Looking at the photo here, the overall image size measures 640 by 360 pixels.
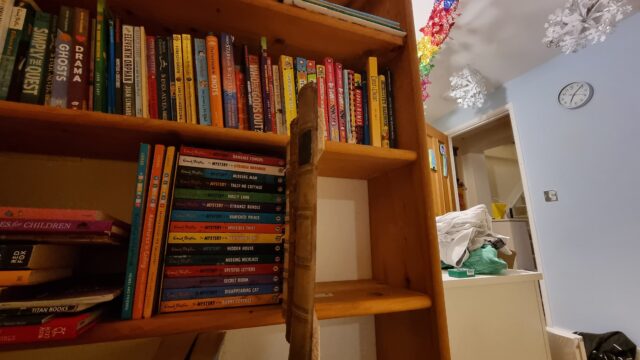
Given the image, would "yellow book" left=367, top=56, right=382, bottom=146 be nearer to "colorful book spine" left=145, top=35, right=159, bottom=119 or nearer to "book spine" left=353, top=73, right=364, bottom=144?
"book spine" left=353, top=73, right=364, bottom=144

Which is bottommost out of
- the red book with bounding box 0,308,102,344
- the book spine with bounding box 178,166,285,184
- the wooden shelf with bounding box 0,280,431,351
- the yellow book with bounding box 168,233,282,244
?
the wooden shelf with bounding box 0,280,431,351

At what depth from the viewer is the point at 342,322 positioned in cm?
90

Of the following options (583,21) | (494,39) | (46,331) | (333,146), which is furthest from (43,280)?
(494,39)

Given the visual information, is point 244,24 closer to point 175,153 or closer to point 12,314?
point 175,153

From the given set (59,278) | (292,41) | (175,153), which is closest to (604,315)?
(292,41)

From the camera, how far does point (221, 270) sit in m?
0.57

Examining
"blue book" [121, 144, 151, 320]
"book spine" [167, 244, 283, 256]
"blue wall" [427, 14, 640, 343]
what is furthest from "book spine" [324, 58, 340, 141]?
"blue wall" [427, 14, 640, 343]

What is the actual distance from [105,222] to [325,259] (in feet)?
2.08

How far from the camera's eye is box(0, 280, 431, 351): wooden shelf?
0.46 meters

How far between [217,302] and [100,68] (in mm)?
567

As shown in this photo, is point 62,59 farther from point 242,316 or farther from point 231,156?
point 242,316

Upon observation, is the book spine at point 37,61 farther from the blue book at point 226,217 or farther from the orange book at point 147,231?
the blue book at point 226,217

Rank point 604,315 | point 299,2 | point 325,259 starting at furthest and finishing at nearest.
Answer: point 604,315 → point 325,259 → point 299,2

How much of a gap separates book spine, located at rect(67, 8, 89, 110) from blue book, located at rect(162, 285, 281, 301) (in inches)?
17.0
